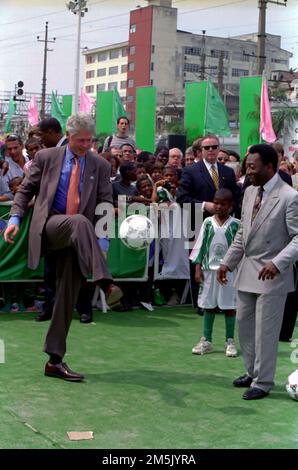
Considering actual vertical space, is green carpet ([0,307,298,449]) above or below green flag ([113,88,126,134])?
below

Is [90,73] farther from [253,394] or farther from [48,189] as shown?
[253,394]

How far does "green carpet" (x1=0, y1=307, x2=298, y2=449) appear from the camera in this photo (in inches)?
182

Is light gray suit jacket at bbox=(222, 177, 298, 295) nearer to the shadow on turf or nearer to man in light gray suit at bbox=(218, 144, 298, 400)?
man in light gray suit at bbox=(218, 144, 298, 400)

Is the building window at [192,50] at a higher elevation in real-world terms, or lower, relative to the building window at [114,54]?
lower

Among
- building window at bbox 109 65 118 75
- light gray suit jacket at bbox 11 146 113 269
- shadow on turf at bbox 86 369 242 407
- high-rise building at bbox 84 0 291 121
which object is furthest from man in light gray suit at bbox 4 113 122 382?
building window at bbox 109 65 118 75

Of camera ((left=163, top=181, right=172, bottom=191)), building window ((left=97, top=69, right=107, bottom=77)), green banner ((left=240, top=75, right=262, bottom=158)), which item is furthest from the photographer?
building window ((left=97, top=69, right=107, bottom=77))

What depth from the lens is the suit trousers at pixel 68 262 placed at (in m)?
5.64

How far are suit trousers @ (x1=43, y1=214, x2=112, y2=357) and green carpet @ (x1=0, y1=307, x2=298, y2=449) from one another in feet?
1.32

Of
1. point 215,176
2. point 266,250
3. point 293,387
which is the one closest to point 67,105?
point 215,176

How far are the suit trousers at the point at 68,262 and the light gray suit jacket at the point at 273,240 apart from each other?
102cm

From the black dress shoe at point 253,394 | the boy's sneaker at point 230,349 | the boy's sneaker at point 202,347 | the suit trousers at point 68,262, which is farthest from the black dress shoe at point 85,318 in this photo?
the black dress shoe at point 253,394

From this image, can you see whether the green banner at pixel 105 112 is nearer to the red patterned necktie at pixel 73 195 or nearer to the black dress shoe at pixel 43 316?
the black dress shoe at pixel 43 316
